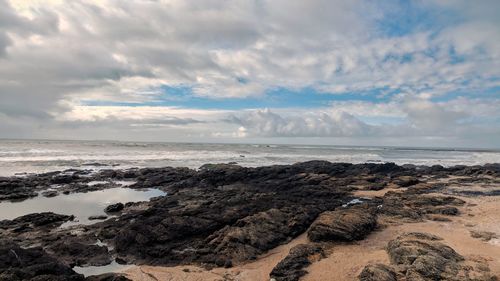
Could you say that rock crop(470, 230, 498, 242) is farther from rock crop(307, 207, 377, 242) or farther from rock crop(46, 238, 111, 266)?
rock crop(46, 238, 111, 266)

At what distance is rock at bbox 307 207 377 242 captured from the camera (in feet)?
44.3

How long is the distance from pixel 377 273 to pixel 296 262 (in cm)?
265

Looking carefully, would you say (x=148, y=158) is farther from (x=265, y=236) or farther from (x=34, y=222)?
(x=265, y=236)

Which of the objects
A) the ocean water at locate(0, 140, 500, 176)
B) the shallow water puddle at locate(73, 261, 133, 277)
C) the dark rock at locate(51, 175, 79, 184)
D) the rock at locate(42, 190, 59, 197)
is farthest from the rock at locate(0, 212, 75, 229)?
the ocean water at locate(0, 140, 500, 176)

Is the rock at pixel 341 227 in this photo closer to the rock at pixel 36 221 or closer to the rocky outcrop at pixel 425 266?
the rocky outcrop at pixel 425 266

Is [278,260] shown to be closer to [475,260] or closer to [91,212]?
[475,260]

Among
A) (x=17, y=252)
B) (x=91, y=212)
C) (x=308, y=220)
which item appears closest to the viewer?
(x=17, y=252)

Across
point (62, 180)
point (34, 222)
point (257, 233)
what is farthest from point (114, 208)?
point (62, 180)

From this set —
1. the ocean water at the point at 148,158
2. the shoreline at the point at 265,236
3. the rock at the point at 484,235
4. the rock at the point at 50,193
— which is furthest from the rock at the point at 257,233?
the ocean water at the point at 148,158

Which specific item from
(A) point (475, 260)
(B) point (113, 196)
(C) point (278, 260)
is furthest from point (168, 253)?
(B) point (113, 196)

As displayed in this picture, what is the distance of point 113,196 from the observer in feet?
82.4

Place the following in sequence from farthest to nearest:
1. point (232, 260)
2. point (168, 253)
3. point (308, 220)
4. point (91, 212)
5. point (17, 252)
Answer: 1. point (91, 212)
2. point (308, 220)
3. point (168, 253)
4. point (232, 260)
5. point (17, 252)

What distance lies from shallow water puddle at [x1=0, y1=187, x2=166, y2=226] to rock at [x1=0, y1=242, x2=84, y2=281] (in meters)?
6.96

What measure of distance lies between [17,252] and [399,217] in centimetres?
1644
